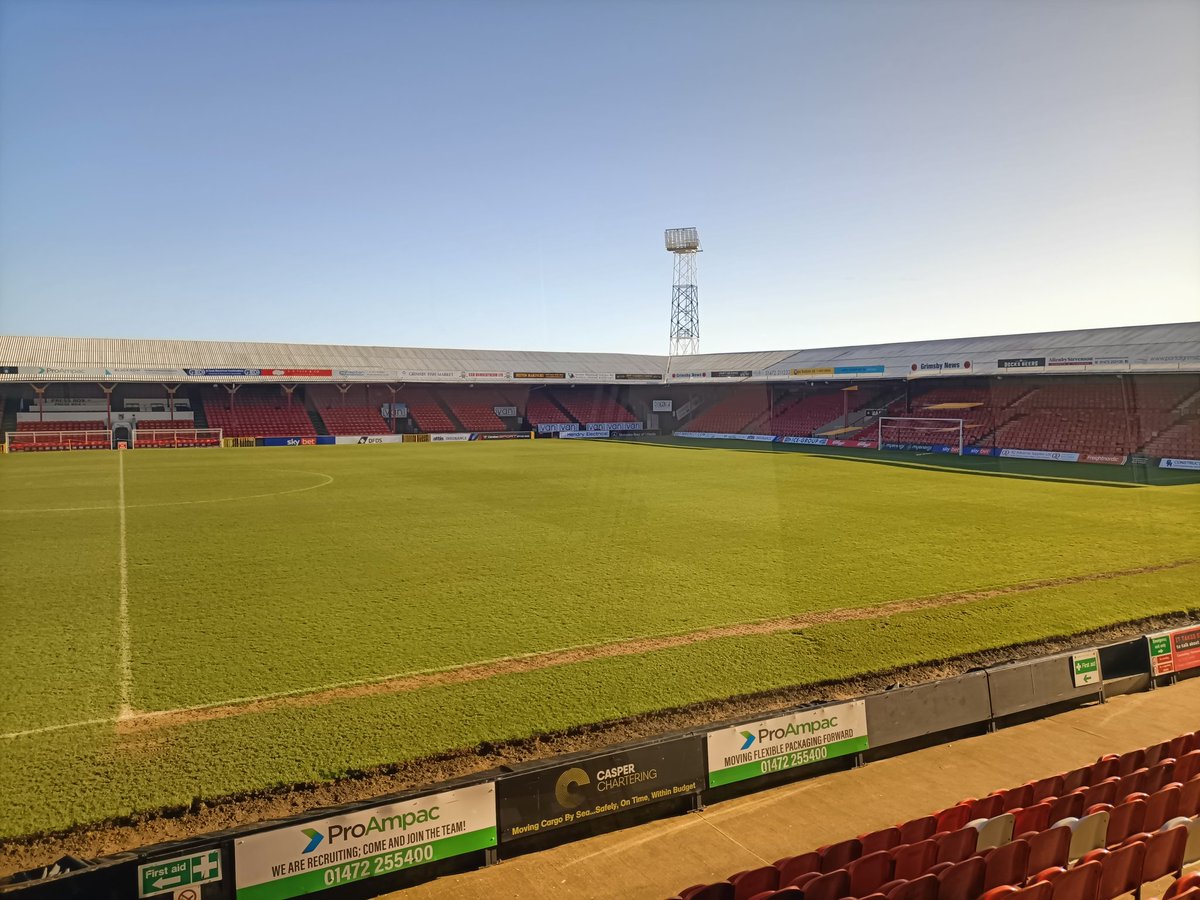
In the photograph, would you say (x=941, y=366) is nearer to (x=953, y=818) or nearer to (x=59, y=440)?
(x=953, y=818)

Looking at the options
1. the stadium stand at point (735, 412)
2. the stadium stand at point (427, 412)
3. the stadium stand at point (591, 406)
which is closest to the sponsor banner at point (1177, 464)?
the stadium stand at point (735, 412)

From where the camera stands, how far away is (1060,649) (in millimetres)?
11227

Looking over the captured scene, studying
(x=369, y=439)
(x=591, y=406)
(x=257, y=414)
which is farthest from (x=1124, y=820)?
(x=591, y=406)

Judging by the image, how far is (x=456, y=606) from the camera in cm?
1313

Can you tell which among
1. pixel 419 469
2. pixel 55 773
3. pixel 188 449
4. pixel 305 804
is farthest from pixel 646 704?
pixel 188 449

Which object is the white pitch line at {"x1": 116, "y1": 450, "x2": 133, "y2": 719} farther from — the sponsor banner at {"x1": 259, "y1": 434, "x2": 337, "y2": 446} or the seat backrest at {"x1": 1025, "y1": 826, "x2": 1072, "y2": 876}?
the sponsor banner at {"x1": 259, "y1": 434, "x2": 337, "y2": 446}

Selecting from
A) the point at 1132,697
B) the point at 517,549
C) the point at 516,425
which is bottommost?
the point at 1132,697

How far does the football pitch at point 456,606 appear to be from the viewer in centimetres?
836

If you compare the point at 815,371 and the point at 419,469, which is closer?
the point at 419,469

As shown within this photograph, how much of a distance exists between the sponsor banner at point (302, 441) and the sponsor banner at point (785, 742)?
51862mm

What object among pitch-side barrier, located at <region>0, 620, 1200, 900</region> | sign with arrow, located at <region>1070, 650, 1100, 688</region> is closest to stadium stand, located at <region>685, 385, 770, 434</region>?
sign with arrow, located at <region>1070, 650, 1100, 688</region>

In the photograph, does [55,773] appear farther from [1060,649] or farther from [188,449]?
[188,449]

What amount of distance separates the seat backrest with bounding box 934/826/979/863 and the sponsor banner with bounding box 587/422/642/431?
2464 inches

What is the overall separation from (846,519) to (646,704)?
14008 mm
